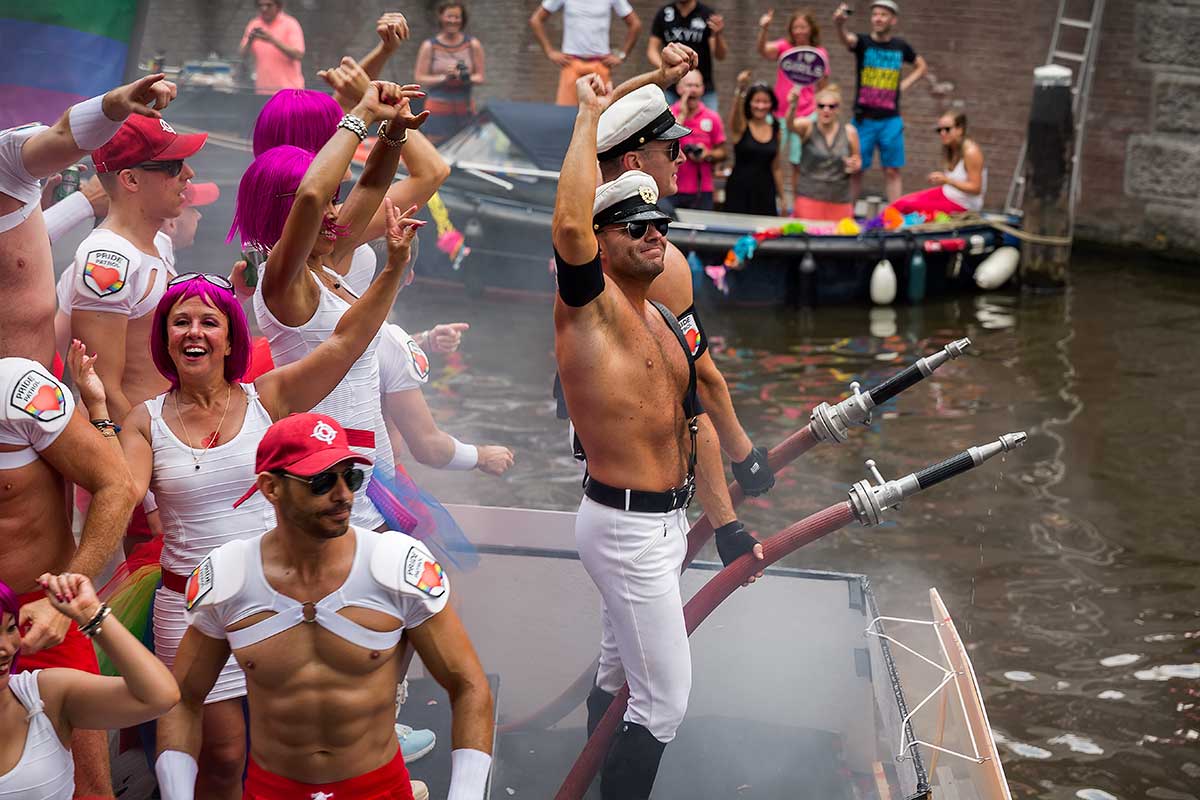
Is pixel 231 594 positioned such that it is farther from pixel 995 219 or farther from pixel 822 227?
pixel 995 219

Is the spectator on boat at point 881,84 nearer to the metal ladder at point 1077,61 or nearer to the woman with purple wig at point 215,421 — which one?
the metal ladder at point 1077,61

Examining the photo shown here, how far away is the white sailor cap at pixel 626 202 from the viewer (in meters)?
4.23

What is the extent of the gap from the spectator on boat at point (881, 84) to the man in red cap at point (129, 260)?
10.7 m

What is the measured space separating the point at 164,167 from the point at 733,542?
2.16 m

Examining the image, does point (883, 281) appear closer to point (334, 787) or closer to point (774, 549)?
point (774, 549)

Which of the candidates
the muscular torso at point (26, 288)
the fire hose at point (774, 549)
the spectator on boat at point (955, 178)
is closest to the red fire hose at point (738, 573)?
the fire hose at point (774, 549)

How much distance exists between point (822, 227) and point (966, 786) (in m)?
9.55

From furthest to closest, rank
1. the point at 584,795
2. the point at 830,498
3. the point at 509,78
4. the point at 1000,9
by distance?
the point at 509,78 → the point at 1000,9 → the point at 830,498 → the point at 584,795

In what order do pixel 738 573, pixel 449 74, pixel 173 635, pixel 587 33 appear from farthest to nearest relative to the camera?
pixel 449 74 → pixel 587 33 → pixel 738 573 → pixel 173 635

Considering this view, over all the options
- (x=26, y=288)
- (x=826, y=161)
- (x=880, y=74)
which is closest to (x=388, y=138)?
(x=26, y=288)

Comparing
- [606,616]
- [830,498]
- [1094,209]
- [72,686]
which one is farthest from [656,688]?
[1094,209]

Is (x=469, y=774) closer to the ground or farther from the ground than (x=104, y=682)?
closer to the ground

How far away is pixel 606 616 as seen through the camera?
4.70 metres

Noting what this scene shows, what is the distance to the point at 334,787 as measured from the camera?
10.6 ft
